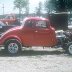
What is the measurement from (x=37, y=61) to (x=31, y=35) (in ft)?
7.50

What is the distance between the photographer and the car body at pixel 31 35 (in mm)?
14000

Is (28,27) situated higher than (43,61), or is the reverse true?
(28,27)

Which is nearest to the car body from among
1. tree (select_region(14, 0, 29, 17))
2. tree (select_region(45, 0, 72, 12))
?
tree (select_region(45, 0, 72, 12))

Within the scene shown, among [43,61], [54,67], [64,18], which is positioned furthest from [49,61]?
[64,18]

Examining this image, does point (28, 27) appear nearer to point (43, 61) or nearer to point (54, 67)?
point (43, 61)

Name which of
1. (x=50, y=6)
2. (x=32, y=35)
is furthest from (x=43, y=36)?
(x=50, y=6)

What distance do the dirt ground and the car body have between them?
24.1 inches

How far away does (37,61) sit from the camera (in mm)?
12109

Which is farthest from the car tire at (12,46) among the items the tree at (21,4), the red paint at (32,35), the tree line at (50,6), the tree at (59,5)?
the tree at (21,4)

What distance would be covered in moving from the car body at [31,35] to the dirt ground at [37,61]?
0.61 meters

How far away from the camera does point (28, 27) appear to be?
1412cm

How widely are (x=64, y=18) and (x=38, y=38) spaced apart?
12.2 meters

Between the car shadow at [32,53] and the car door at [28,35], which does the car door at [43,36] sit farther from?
the car shadow at [32,53]

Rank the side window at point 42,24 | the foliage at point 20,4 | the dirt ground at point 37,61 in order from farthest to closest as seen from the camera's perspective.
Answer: the foliage at point 20,4
the side window at point 42,24
the dirt ground at point 37,61
